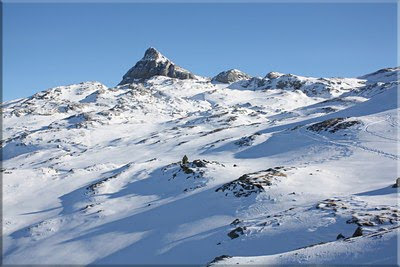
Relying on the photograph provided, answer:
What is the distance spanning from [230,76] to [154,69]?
125ft

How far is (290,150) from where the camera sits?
1362 inches

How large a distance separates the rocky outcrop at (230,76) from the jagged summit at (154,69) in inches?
553

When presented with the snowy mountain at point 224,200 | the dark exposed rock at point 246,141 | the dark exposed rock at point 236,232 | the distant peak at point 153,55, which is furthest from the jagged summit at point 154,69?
the dark exposed rock at point 236,232

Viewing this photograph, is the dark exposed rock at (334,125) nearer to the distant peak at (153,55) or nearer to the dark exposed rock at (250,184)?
the dark exposed rock at (250,184)

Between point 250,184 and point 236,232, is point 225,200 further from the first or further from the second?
point 236,232

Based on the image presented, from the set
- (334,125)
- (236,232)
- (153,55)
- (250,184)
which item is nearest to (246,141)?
(334,125)

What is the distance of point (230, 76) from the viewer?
171m

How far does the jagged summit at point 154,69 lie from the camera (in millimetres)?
166000

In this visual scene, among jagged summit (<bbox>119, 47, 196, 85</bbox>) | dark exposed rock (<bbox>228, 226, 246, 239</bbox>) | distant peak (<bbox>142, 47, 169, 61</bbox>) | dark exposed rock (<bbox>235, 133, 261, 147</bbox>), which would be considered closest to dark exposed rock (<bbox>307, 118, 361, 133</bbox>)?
dark exposed rock (<bbox>235, 133, 261, 147</bbox>)

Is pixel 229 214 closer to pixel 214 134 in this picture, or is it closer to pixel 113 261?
A: pixel 113 261

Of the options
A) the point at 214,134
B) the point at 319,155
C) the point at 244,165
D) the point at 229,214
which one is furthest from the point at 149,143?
the point at 229,214

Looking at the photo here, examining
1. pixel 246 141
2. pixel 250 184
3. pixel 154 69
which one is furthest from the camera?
pixel 154 69

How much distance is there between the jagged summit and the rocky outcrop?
14050 millimetres

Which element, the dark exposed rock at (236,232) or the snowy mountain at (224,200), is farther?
the dark exposed rock at (236,232)
